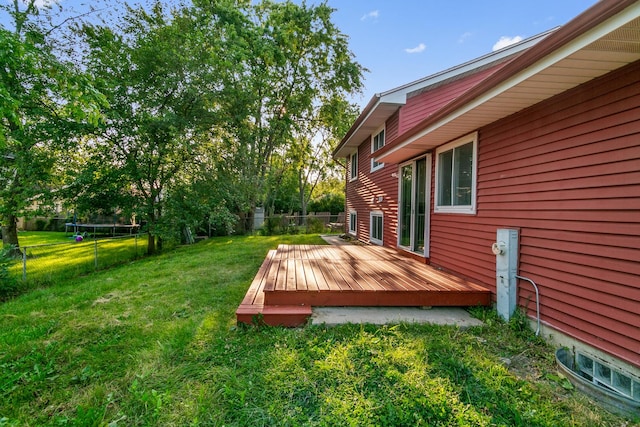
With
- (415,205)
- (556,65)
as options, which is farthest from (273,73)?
(556,65)

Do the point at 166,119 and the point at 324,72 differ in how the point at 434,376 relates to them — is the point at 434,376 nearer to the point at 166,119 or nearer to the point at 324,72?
the point at 166,119

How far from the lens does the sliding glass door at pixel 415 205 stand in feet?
17.9

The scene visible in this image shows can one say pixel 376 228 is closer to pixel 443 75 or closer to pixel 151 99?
pixel 443 75

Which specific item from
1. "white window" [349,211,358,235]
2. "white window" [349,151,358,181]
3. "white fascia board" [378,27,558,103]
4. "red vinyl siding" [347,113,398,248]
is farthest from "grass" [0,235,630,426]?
"white window" [349,151,358,181]

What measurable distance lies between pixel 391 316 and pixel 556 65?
2.73 meters

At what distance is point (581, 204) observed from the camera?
2504 mm

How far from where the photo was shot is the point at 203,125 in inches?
395

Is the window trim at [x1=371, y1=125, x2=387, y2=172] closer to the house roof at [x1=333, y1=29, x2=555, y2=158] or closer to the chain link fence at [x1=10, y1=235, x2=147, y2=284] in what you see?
the house roof at [x1=333, y1=29, x2=555, y2=158]

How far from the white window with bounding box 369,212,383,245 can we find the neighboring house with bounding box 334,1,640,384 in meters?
3.59

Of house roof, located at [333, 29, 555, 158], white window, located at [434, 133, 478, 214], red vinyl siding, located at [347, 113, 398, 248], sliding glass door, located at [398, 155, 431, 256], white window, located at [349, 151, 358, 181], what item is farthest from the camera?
white window, located at [349, 151, 358, 181]

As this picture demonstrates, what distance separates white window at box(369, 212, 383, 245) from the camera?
329 inches

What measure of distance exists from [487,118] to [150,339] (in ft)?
14.6

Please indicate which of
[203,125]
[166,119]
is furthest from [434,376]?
[203,125]

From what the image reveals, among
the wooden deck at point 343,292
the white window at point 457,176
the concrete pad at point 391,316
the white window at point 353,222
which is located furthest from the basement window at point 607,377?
the white window at point 353,222
